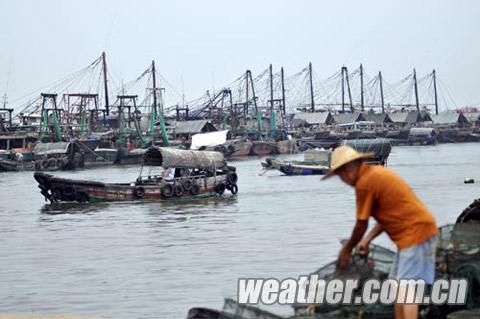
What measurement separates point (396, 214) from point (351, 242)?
41cm

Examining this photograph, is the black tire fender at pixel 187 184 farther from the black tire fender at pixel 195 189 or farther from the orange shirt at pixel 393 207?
the orange shirt at pixel 393 207

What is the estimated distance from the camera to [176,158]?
30.3 meters

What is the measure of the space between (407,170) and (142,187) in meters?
25.9

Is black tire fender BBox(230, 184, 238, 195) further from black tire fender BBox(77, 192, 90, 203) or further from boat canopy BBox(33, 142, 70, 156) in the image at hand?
boat canopy BBox(33, 142, 70, 156)

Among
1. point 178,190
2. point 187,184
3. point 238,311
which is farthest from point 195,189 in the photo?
point 238,311

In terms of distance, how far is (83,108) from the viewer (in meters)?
84.2

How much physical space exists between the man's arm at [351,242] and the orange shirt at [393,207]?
0.07 m

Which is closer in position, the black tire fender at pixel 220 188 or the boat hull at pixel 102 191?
the boat hull at pixel 102 191

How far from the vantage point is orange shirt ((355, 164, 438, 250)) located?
20.2 ft

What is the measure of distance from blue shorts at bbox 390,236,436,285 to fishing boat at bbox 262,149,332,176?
3975cm

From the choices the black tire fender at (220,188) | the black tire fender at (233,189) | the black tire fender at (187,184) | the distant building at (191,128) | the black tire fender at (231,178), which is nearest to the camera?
the black tire fender at (187,184)

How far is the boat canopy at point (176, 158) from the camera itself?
30.1m

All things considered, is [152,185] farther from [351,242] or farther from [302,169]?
[351,242]

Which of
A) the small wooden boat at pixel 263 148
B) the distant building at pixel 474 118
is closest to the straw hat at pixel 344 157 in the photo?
the small wooden boat at pixel 263 148
